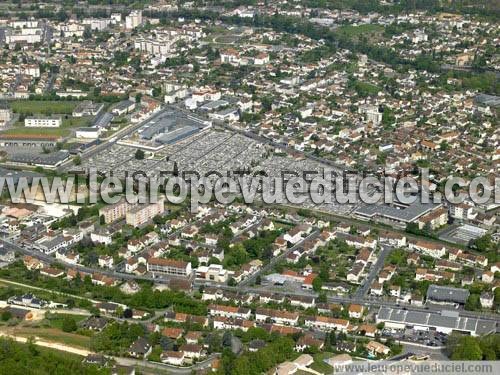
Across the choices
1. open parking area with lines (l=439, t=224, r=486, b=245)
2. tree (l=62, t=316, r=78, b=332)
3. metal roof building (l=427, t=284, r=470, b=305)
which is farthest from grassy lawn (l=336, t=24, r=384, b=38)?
tree (l=62, t=316, r=78, b=332)

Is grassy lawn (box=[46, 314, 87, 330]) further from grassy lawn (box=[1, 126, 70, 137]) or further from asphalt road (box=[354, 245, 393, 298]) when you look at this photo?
grassy lawn (box=[1, 126, 70, 137])

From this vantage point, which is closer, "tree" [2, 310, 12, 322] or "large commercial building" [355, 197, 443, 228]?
"tree" [2, 310, 12, 322]

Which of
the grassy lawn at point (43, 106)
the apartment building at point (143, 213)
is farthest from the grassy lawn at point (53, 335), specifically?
the grassy lawn at point (43, 106)

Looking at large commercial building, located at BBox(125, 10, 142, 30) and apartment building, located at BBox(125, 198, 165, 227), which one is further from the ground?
large commercial building, located at BBox(125, 10, 142, 30)

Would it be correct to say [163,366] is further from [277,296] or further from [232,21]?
[232,21]

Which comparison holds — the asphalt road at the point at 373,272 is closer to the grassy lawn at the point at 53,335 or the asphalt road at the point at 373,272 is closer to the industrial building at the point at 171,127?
the grassy lawn at the point at 53,335

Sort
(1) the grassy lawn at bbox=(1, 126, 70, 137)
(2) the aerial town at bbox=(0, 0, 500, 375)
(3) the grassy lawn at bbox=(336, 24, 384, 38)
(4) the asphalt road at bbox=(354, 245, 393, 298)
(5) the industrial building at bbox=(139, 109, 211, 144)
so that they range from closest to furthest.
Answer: (2) the aerial town at bbox=(0, 0, 500, 375) → (4) the asphalt road at bbox=(354, 245, 393, 298) → (5) the industrial building at bbox=(139, 109, 211, 144) → (1) the grassy lawn at bbox=(1, 126, 70, 137) → (3) the grassy lawn at bbox=(336, 24, 384, 38)
